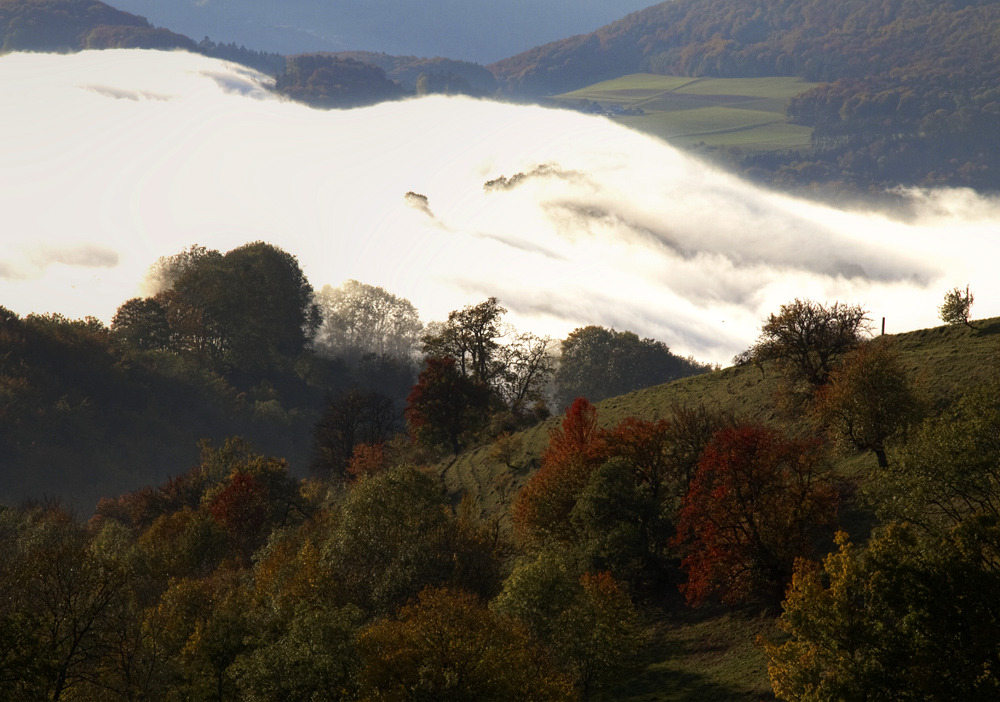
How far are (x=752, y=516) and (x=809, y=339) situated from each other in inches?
878

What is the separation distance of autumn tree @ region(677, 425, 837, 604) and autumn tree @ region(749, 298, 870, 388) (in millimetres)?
14167

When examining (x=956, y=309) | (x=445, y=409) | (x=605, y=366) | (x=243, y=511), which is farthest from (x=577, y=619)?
(x=605, y=366)

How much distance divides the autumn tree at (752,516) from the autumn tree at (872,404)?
158 inches

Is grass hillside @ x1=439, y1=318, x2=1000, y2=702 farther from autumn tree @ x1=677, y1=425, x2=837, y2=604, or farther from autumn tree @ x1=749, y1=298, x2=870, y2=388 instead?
autumn tree @ x1=749, y1=298, x2=870, y2=388

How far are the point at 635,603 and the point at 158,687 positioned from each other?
30299mm

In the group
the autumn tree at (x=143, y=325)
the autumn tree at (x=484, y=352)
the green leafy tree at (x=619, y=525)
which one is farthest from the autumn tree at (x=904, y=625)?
the autumn tree at (x=143, y=325)

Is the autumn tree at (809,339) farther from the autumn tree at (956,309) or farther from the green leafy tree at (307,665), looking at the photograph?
the green leafy tree at (307,665)

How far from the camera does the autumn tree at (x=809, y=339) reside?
67.4m

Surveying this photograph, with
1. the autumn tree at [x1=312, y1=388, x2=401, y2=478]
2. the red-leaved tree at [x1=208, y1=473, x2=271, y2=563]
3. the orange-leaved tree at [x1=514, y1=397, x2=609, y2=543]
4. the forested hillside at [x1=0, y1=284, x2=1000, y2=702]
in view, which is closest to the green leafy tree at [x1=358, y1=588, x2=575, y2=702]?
the forested hillside at [x1=0, y1=284, x2=1000, y2=702]

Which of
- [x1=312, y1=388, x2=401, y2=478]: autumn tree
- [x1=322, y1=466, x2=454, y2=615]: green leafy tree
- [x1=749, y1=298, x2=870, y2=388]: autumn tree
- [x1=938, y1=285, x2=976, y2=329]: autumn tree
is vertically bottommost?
[x1=322, y1=466, x2=454, y2=615]: green leafy tree

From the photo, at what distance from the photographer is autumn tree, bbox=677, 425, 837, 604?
50.6 m

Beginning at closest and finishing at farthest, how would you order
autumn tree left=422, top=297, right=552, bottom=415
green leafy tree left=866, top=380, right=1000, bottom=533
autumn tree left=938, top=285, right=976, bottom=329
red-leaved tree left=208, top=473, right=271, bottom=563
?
green leafy tree left=866, top=380, right=1000, bottom=533 → autumn tree left=938, top=285, right=976, bottom=329 → red-leaved tree left=208, top=473, right=271, bottom=563 → autumn tree left=422, top=297, right=552, bottom=415

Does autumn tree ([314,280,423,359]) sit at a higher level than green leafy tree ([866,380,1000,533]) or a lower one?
higher

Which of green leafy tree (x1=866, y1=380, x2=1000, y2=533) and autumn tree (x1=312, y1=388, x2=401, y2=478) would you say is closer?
green leafy tree (x1=866, y1=380, x2=1000, y2=533)
